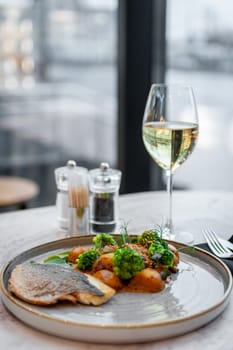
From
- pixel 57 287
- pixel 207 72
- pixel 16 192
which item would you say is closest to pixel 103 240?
pixel 57 287

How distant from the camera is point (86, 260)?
104 cm

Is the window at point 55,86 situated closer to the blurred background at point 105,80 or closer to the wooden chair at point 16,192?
the blurred background at point 105,80

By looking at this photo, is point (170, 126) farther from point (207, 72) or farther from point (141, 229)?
point (207, 72)

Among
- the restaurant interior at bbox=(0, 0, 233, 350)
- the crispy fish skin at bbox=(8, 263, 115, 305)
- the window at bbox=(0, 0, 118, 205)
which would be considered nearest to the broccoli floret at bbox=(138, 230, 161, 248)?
the restaurant interior at bbox=(0, 0, 233, 350)

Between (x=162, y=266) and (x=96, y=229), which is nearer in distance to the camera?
(x=162, y=266)

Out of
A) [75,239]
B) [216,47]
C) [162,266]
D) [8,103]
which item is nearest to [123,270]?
[162,266]

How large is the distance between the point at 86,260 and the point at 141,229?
0.41 meters

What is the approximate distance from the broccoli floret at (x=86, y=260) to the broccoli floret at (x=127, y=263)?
0.20 ft

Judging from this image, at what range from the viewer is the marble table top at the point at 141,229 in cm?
88

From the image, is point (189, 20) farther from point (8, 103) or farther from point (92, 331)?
point (92, 331)

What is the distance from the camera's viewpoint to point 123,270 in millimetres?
984

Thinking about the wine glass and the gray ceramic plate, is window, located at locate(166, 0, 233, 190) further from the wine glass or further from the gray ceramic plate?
the gray ceramic plate

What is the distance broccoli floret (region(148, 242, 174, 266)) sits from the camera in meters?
1.04

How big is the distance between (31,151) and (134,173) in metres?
0.66
